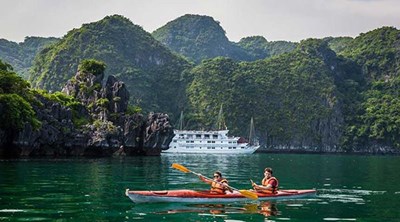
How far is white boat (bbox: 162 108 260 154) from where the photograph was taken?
12444 cm

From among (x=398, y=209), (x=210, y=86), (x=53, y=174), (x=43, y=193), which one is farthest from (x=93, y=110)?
(x=210, y=86)

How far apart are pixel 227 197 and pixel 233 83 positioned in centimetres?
17131

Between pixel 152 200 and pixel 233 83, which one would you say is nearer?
pixel 152 200

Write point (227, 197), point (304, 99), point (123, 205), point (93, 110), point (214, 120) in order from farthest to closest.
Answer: point (304, 99) → point (214, 120) → point (93, 110) → point (227, 197) → point (123, 205)

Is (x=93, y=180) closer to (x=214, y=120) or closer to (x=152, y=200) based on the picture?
(x=152, y=200)

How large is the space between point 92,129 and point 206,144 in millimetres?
54044

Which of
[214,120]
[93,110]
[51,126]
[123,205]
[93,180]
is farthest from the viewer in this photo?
[214,120]

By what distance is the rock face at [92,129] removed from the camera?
209 ft

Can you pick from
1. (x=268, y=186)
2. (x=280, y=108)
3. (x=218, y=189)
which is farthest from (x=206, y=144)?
(x=218, y=189)

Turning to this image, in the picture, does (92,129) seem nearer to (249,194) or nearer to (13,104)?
(13,104)

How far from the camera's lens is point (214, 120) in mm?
178875

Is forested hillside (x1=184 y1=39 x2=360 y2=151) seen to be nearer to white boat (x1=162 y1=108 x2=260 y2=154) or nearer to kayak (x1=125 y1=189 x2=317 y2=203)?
white boat (x1=162 y1=108 x2=260 y2=154)

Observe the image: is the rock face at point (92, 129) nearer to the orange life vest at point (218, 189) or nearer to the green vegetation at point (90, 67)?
the green vegetation at point (90, 67)

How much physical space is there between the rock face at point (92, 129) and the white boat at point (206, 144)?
105ft
